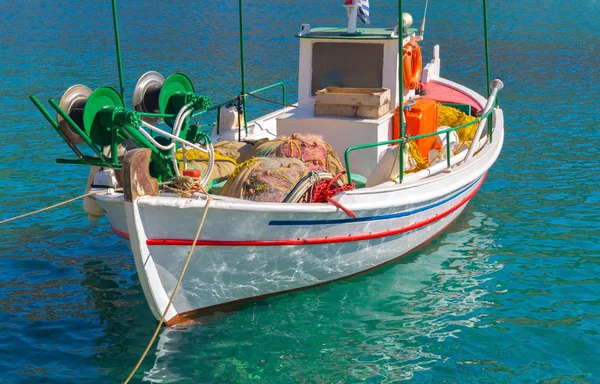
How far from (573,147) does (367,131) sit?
7904mm

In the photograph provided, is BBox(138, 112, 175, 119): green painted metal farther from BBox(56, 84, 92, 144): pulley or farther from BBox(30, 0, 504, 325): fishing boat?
BBox(56, 84, 92, 144): pulley

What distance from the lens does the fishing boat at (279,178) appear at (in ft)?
24.2

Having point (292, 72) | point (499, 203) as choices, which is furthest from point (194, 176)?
point (292, 72)

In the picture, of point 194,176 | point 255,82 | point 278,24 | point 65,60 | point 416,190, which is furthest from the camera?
point 278,24

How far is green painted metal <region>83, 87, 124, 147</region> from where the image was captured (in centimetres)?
728

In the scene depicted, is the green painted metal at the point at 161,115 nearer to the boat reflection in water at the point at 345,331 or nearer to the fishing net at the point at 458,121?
the boat reflection in water at the point at 345,331

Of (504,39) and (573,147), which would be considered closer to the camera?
(573,147)

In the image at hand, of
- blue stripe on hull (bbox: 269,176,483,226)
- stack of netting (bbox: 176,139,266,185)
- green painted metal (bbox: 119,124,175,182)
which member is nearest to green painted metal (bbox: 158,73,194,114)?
green painted metal (bbox: 119,124,175,182)

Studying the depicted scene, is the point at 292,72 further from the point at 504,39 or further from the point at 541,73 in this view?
the point at 504,39

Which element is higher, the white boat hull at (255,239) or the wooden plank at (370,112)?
the wooden plank at (370,112)

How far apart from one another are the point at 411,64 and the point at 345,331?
491 centimetres

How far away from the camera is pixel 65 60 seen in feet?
94.6

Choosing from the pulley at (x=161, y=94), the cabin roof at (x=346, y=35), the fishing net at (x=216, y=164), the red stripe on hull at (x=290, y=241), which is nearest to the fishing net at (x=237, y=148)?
the fishing net at (x=216, y=164)

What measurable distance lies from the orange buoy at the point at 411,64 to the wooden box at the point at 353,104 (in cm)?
86
